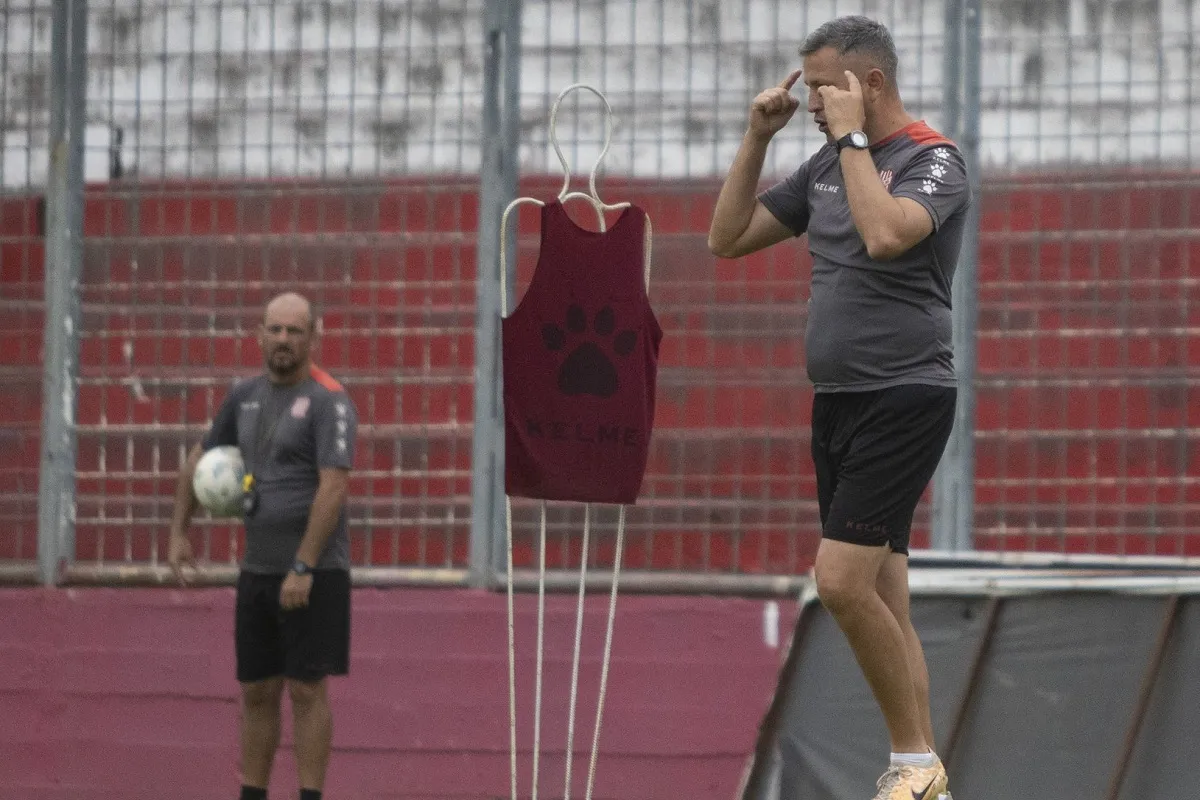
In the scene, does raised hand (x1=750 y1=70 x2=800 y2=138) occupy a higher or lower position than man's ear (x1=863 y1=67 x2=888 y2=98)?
lower

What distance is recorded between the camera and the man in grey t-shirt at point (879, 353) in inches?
195

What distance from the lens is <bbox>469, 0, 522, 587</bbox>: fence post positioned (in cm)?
882

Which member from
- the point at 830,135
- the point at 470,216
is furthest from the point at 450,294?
the point at 830,135

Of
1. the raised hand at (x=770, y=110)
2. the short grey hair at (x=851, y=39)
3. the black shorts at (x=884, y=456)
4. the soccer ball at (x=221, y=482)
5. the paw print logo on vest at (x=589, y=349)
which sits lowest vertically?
the soccer ball at (x=221, y=482)

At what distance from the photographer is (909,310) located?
16.5 ft

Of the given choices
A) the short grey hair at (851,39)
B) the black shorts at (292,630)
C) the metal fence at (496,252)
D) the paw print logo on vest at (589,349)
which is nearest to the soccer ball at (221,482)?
the black shorts at (292,630)

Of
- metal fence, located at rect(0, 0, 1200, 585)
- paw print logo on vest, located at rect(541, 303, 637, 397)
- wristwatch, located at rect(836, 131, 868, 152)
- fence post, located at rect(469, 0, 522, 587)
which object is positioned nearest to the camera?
wristwatch, located at rect(836, 131, 868, 152)

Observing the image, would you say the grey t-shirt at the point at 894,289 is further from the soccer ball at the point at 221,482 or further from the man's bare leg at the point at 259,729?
the man's bare leg at the point at 259,729

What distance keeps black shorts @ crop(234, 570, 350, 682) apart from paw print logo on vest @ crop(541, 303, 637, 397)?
1.88 metres

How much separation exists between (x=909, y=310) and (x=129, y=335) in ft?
16.6

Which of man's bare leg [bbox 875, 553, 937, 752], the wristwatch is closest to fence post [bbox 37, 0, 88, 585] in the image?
man's bare leg [bbox 875, 553, 937, 752]

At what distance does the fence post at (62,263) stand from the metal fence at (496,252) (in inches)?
0.5

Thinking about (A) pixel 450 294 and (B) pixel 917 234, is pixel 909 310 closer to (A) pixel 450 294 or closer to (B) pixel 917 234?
(B) pixel 917 234

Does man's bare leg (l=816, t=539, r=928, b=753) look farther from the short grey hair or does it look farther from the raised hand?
the short grey hair
